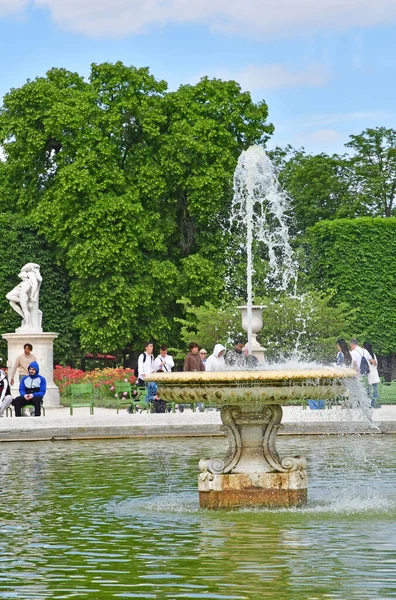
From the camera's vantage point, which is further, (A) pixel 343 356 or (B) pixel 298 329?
(B) pixel 298 329

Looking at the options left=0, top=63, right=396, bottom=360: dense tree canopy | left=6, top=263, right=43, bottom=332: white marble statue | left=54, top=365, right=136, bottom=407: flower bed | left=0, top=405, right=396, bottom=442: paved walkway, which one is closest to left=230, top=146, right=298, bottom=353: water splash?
left=0, top=63, right=396, bottom=360: dense tree canopy

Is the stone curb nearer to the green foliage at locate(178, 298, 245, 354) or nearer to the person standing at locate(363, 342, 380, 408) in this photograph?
the person standing at locate(363, 342, 380, 408)

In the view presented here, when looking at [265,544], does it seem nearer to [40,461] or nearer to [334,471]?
[334,471]

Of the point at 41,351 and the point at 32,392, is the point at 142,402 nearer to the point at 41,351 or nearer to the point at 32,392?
the point at 32,392

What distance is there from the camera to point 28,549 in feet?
27.8

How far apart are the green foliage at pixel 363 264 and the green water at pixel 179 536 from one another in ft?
85.0

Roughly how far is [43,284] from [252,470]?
94.7 feet

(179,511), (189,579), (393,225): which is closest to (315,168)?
(393,225)

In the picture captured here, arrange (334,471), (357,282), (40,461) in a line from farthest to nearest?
1. (357,282)
2. (40,461)
3. (334,471)

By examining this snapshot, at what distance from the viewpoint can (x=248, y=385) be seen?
10.2 m

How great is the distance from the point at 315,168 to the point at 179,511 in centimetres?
3858

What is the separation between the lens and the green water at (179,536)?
23.0 feet

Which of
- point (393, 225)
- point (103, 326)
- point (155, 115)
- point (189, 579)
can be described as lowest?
point (189, 579)

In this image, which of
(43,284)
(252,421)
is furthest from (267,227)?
(252,421)
